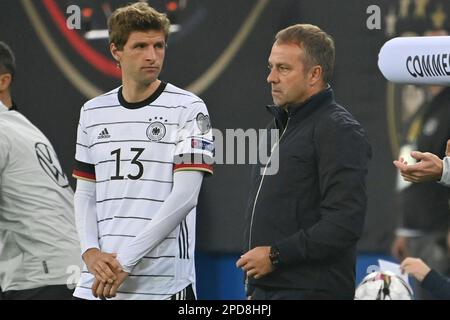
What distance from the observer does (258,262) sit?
138 inches

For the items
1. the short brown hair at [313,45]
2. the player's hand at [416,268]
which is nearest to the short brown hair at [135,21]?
the short brown hair at [313,45]

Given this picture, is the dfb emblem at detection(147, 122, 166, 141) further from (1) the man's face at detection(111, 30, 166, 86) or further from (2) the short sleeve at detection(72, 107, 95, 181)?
(2) the short sleeve at detection(72, 107, 95, 181)

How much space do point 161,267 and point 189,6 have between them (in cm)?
195

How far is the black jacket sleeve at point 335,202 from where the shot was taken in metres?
3.44

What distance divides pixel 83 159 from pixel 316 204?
3.06ft

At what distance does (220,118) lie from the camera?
534cm

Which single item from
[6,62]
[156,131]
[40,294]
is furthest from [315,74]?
[6,62]

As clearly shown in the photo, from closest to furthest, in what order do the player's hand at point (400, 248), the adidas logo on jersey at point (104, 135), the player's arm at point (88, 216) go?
the player's arm at point (88, 216) → the adidas logo on jersey at point (104, 135) → the player's hand at point (400, 248)

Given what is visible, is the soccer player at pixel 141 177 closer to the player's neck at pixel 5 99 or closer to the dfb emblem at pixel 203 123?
the dfb emblem at pixel 203 123

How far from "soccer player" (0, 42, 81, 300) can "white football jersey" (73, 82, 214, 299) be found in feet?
2.32

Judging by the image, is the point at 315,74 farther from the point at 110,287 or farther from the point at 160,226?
→ the point at 110,287

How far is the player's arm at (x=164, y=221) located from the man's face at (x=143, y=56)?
0.42 m

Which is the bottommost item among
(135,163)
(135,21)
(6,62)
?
(135,163)

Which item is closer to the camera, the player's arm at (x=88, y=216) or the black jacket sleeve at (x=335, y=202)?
the black jacket sleeve at (x=335, y=202)
